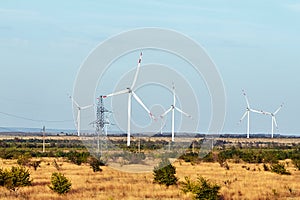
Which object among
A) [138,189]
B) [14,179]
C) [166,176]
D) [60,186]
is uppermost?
[166,176]

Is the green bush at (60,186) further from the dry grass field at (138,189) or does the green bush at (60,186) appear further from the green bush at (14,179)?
the green bush at (14,179)

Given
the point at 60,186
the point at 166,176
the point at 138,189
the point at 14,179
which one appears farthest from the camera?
the point at 166,176

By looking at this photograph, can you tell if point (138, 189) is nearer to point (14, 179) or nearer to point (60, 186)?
point (60, 186)

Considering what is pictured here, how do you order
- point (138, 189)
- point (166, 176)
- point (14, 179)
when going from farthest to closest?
point (166, 176)
point (138, 189)
point (14, 179)

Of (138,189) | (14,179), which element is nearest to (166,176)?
(138,189)

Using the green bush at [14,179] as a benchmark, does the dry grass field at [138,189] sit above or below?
below

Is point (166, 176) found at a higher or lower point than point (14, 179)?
higher

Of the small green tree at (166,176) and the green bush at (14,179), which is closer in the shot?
the green bush at (14,179)

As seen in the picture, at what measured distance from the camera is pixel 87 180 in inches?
2138

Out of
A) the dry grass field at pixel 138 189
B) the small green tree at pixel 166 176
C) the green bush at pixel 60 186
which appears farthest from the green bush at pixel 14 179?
the small green tree at pixel 166 176

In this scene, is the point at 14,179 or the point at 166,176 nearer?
the point at 14,179

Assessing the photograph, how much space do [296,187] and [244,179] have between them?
7497 millimetres

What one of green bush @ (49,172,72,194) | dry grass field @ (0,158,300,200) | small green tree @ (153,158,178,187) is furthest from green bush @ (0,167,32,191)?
small green tree @ (153,158,178,187)

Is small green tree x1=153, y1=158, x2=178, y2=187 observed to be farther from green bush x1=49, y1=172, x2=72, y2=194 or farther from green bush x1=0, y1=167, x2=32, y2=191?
green bush x1=0, y1=167, x2=32, y2=191
